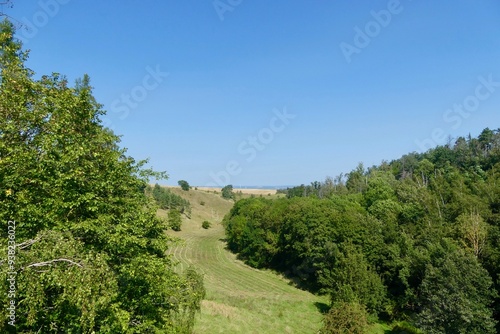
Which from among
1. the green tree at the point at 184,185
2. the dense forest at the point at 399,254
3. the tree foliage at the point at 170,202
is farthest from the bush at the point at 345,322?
the green tree at the point at 184,185

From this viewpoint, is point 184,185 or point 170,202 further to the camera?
point 184,185

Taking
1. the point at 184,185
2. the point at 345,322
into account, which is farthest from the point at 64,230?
the point at 184,185

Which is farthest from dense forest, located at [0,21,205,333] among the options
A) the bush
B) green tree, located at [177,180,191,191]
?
green tree, located at [177,180,191,191]

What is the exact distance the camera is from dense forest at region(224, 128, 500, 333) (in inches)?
1230

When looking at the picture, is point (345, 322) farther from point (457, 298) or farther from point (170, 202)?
point (170, 202)

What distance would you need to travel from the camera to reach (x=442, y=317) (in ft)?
101

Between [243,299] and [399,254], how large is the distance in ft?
76.9

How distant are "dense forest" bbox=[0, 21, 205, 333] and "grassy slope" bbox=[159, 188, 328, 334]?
4.41 metres

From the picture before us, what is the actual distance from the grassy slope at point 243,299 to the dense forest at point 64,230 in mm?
4407

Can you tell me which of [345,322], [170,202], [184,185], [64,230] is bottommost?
[345,322]

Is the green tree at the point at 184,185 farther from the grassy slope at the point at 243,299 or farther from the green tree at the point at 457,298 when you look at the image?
the green tree at the point at 457,298

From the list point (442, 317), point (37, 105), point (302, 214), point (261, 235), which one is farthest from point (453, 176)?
point (37, 105)

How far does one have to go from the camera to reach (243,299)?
4378cm

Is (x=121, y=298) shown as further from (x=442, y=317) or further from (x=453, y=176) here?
(x=453, y=176)
